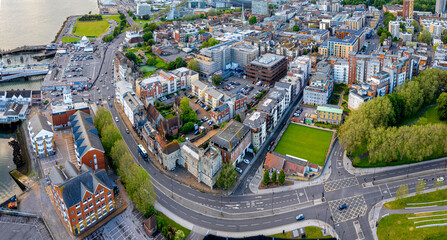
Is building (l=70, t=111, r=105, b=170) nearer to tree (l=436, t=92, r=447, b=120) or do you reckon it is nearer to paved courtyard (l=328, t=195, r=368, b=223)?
paved courtyard (l=328, t=195, r=368, b=223)

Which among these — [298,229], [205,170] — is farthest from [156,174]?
[298,229]

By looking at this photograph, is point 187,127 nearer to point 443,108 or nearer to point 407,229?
point 407,229

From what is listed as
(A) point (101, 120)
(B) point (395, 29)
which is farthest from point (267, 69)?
(B) point (395, 29)

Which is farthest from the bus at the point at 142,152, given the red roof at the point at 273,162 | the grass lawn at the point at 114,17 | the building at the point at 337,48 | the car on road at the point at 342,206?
the grass lawn at the point at 114,17

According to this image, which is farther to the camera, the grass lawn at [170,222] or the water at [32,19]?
the water at [32,19]

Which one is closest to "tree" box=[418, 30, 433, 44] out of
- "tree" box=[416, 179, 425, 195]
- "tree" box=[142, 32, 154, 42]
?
"tree" box=[416, 179, 425, 195]

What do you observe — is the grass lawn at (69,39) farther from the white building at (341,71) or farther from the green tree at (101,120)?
the white building at (341,71)

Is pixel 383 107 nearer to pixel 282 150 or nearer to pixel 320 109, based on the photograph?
pixel 320 109

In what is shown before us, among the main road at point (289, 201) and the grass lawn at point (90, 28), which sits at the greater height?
the grass lawn at point (90, 28)
